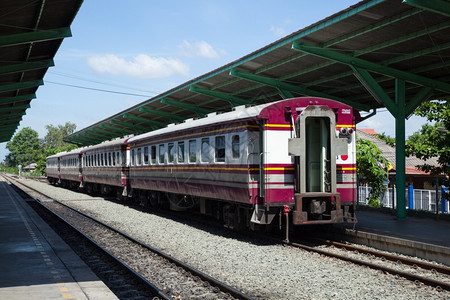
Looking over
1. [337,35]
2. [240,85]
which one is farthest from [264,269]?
[240,85]

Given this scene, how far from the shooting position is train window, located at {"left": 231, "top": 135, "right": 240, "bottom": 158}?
43.0 feet

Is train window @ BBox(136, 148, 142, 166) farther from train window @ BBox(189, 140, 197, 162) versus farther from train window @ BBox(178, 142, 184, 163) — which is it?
train window @ BBox(189, 140, 197, 162)

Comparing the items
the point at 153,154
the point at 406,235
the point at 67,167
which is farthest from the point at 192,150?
the point at 67,167

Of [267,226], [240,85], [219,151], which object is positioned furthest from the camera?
[240,85]

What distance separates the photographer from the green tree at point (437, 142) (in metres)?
15.5

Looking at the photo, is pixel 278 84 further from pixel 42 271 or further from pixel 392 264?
pixel 42 271

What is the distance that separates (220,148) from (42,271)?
21.3ft

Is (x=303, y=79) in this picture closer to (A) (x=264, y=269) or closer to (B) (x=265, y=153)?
(B) (x=265, y=153)

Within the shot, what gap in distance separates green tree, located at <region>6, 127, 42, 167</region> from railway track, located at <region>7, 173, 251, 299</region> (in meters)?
174

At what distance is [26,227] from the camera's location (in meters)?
15.7

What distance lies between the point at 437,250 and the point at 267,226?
14.6 ft

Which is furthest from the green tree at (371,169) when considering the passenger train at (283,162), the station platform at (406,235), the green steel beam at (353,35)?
the passenger train at (283,162)

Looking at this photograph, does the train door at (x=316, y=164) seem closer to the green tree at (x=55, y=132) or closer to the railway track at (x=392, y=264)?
the railway track at (x=392, y=264)

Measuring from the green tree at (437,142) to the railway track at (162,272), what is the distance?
972cm
